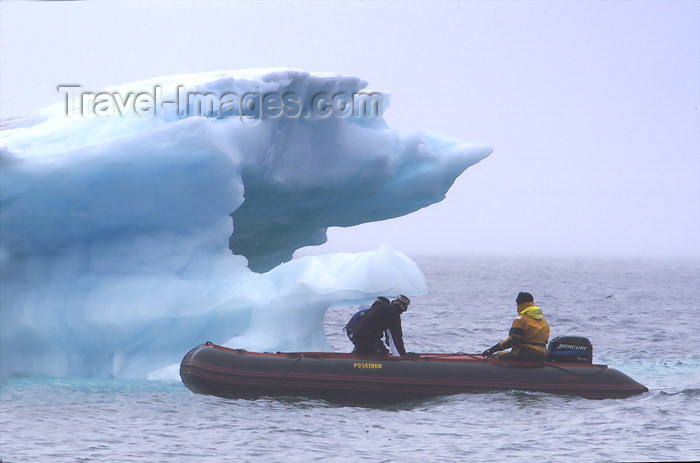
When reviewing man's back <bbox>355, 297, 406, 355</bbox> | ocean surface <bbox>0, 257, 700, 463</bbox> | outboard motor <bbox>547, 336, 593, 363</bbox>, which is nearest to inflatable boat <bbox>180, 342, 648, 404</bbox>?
ocean surface <bbox>0, 257, 700, 463</bbox>

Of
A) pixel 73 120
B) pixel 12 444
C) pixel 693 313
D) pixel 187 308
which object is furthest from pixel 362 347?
pixel 693 313

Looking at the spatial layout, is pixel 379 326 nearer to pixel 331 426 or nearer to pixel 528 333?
pixel 331 426

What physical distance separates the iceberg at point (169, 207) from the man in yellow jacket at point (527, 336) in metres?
3.72

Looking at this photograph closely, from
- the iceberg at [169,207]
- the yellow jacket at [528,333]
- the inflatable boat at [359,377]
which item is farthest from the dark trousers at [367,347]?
the iceberg at [169,207]

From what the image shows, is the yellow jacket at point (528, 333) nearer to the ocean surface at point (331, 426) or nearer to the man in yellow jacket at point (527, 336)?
the man in yellow jacket at point (527, 336)

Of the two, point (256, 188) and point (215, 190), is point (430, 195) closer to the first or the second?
point (256, 188)

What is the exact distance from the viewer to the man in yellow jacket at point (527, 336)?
11859 mm

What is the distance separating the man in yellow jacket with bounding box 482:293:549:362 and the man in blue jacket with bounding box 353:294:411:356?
1.35m

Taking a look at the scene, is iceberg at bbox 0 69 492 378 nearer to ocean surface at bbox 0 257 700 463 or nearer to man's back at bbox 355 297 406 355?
ocean surface at bbox 0 257 700 463

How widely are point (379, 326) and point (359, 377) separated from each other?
77cm

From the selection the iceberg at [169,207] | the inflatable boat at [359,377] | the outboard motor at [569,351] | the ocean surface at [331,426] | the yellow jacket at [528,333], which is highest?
the iceberg at [169,207]

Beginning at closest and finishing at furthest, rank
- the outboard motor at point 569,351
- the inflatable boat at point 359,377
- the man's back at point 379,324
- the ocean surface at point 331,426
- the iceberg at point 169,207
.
A: the ocean surface at point 331,426 → the inflatable boat at point 359,377 → the man's back at point 379,324 → the outboard motor at point 569,351 → the iceberg at point 169,207

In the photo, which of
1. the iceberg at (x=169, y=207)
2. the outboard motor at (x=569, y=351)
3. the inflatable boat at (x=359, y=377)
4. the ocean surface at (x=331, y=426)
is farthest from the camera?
the iceberg at (x=169, y=207)

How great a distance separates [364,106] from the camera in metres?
15.2
